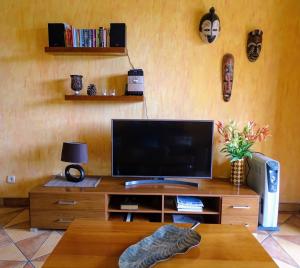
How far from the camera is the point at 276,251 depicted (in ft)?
7.18

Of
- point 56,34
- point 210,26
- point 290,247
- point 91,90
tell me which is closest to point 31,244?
point 91,90

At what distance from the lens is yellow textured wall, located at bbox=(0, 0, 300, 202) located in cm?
273

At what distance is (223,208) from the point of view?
7.86 feet

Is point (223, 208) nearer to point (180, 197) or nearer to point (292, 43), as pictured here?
point (180, 197)

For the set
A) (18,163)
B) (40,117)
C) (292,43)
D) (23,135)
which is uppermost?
(292,43)

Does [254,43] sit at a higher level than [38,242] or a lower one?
higher

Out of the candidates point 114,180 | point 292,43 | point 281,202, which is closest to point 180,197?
point 114,180

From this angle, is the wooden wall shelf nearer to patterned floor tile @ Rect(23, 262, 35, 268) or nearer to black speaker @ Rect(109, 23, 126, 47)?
black speaker @ Rect(109, 23, 126, 47)

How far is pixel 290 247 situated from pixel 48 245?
2.02 m

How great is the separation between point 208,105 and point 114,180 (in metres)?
1.25

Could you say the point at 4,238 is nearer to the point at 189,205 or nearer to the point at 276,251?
the point at 189,205

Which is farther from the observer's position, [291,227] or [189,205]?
[291,227]

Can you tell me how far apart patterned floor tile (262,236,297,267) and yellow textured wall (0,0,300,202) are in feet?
2.59

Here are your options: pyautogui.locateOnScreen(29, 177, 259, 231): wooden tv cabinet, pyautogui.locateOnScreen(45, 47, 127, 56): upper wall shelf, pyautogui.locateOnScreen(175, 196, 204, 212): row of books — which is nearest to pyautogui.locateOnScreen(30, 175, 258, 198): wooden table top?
pyautogui.locateOnScreen(29, 177, 259, 231): wooden tv cabinet
